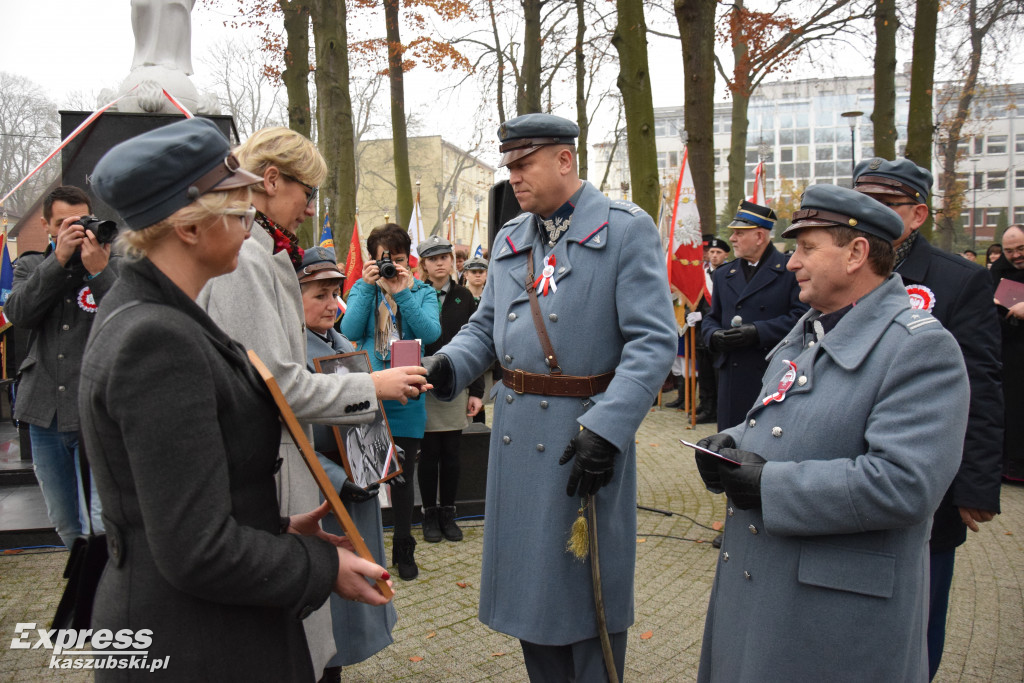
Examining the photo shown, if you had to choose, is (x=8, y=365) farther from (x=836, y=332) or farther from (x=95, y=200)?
(x=836, y=332)

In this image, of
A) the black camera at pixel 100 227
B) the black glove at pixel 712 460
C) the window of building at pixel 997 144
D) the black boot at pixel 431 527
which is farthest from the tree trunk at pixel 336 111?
the window of building at pixel 997 144

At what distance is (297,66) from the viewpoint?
1137 cm

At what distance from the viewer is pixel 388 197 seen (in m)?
62.5

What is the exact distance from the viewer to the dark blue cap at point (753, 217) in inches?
204

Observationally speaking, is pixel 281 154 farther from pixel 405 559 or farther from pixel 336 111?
pixel 336 111

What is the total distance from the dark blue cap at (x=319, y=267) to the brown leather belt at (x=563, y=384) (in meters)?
1.06

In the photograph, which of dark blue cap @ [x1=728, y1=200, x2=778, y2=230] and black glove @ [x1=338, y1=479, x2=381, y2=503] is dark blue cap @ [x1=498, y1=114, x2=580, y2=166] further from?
dark blue cap @ [x1=728, y1=200, x2=778, y2=230]

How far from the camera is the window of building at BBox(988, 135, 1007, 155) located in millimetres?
59250

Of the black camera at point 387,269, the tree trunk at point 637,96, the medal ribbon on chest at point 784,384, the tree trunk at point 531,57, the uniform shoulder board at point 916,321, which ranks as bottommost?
the medal ribbon on chest at point 784,384

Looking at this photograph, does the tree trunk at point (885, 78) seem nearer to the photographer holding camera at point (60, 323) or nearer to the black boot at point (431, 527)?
the black boot at point (431, 527)

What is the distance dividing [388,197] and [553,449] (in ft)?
204

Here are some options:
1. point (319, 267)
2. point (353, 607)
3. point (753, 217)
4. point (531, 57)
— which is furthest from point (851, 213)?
point (531, 57)

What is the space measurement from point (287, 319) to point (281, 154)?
0.55 meters

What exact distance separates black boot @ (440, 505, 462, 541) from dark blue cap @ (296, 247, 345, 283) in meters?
2.51
